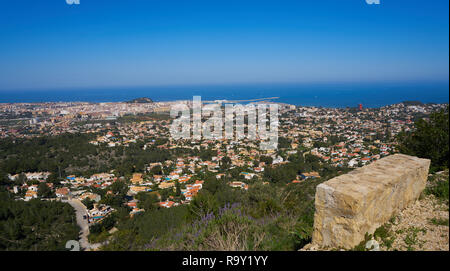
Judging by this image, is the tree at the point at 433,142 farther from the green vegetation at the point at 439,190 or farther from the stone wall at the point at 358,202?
the stone wall at the point at 358,202

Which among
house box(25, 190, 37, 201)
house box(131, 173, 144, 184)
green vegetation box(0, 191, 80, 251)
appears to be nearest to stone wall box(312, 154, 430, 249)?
green vegetation box(0, 191, 80, 251)

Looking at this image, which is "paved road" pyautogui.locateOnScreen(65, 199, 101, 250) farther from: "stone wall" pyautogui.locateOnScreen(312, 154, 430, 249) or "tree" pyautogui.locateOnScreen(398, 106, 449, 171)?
"tree" pyautogui.locateOnScreen(398, 106, 449, 171)

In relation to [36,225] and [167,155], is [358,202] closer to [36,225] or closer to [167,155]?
[36,225]

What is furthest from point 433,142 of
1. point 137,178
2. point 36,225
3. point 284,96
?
point 284,96

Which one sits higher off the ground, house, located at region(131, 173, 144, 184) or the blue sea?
the blue sea

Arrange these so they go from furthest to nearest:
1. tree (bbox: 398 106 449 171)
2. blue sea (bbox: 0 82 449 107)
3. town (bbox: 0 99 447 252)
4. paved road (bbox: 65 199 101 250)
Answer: blue sea (bbox: 0 82 449 107), town (bbox: 0 99 447 252), paved road (bbox: 65 199 101 250), tree (bbox: 398 106 449 171)
